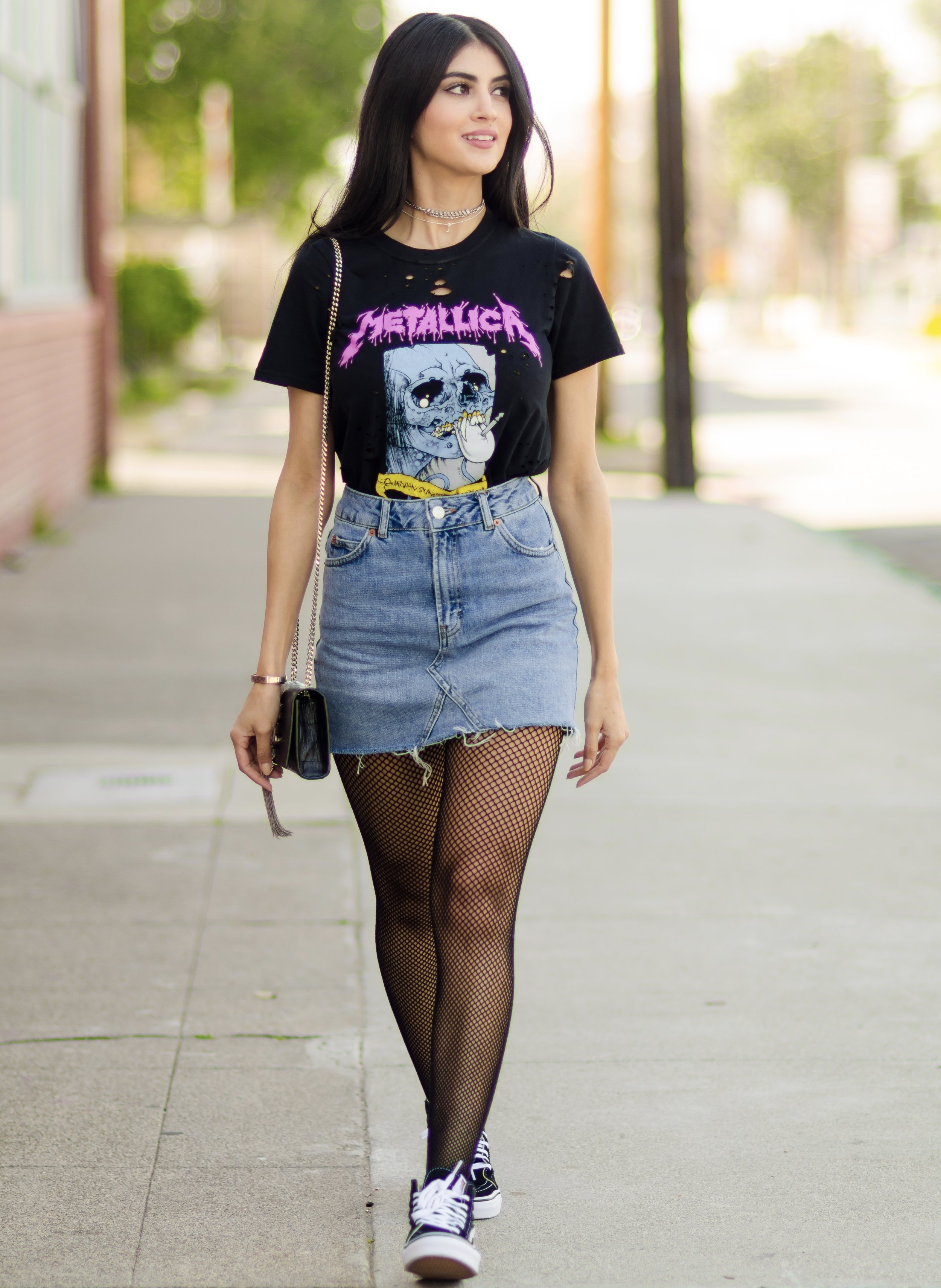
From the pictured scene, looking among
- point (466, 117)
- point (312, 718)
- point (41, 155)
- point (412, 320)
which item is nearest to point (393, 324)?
point (412, 320)

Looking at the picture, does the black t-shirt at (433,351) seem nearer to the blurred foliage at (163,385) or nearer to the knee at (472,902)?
the knee at (472,902)

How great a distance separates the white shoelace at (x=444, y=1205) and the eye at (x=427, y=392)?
1.21 m

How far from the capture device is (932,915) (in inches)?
199

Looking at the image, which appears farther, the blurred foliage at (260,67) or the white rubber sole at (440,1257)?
the blurred foliage at (260,67)

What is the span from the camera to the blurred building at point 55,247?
1225 cm

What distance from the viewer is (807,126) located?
8519cm

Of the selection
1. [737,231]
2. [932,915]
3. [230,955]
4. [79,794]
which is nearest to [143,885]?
[230,955]

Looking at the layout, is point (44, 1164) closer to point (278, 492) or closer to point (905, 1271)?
point (278, 492)

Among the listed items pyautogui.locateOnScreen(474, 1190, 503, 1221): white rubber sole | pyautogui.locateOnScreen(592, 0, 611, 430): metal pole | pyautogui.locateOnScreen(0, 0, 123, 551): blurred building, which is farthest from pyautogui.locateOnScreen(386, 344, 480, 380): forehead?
pyautogui.locateOnScreen(592, 0, 611, 430): metal pole

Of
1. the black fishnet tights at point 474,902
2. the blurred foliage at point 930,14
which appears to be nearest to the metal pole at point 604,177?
the black fishnet tights at point 474,902

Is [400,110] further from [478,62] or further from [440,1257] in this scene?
[440,1257]

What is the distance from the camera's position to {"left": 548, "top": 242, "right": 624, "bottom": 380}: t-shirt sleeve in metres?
3.09

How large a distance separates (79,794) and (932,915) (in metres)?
2.83

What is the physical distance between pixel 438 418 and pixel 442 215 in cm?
35
